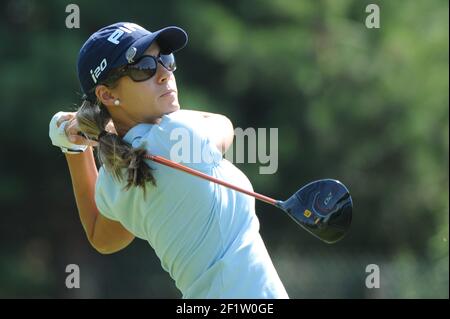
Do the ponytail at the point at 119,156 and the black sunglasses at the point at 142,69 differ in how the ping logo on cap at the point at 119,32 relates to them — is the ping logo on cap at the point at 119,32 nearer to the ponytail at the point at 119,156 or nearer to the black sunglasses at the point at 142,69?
the black sunglasses at the point at 142,69

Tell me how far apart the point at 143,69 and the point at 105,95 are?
175 mm

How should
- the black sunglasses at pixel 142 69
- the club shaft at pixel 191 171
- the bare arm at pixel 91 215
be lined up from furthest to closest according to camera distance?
the bare arm at pixel 91 215
the black sunglasses at pixel 142 69
the club shaft at pixel 191 171

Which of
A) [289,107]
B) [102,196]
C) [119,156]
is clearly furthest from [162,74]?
[289,107]

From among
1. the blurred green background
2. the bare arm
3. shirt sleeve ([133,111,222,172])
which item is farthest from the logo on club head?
the blurred green background

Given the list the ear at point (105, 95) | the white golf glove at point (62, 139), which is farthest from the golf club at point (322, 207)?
the white golf glove at point (62, 139)

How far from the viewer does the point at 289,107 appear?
10.6 m

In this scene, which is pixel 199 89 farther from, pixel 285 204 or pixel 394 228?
pixel 285 204

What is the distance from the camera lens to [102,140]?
9.81 feet

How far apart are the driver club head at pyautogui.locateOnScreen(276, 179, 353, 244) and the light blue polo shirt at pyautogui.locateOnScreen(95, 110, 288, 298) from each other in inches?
6.1

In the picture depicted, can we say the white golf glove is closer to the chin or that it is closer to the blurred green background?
the chin

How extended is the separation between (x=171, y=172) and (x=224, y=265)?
Answer: 1.02 feet

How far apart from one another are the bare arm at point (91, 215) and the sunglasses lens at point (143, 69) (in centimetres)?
38

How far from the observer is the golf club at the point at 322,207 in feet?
9.57
